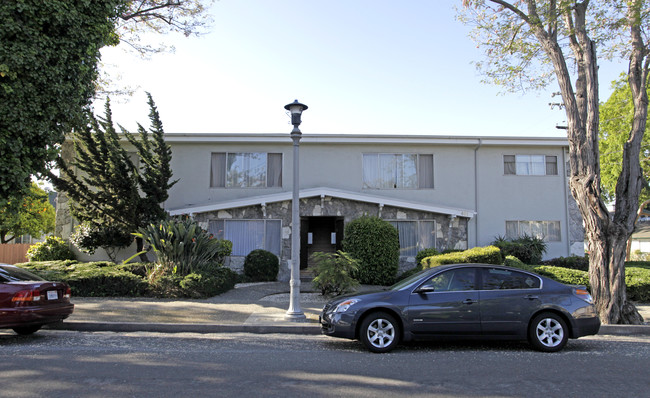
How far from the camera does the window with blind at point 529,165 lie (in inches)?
703

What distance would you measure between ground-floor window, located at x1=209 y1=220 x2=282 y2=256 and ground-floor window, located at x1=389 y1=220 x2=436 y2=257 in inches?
168

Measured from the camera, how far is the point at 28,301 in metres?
7.43

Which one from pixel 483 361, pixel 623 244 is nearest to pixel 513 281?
pixel 483 361

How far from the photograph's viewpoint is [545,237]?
57.4ft

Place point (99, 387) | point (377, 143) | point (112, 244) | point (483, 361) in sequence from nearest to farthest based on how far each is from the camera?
point (99, 387) → point (483, 361) → point (112, 244) → point (377, 143)

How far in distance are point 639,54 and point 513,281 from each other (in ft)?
19.6

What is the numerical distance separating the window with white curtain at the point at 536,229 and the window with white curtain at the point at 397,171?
11.4 feet

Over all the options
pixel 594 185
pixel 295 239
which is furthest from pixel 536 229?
pixel 295 239

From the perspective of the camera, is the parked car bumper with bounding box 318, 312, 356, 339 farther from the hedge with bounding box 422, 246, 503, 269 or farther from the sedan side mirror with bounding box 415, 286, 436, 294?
the hedge with bounding box 422, 246, 503, 269

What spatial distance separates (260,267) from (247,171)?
13.4 feet

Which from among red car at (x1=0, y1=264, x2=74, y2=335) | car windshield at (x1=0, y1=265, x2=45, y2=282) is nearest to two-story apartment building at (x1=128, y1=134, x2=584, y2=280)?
car windshield at (x1=0, y1=265, x2=45, y2=282)

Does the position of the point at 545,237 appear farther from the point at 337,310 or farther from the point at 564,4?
the point at 337,310

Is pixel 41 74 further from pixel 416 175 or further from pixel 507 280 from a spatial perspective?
pixel 416 175

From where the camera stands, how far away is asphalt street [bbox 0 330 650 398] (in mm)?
4895
